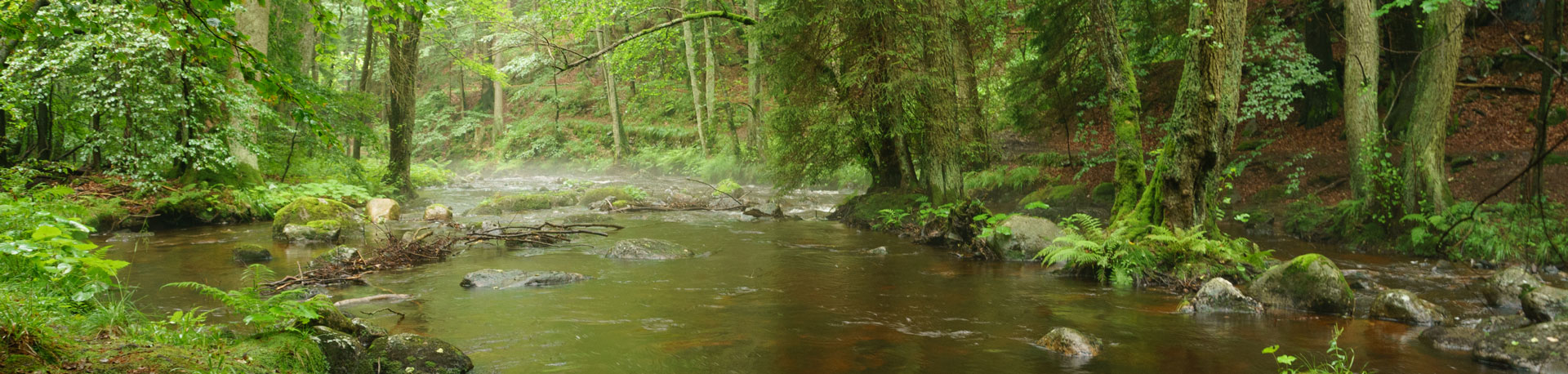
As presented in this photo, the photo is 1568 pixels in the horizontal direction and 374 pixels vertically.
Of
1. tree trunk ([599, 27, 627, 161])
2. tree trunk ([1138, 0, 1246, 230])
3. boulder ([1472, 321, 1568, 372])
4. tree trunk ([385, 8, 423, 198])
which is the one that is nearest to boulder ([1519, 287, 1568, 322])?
boulder ([1472, 321, 1568, 372])

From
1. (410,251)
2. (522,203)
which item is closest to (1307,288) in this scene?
(410,251)

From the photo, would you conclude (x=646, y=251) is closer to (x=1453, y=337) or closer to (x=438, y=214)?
(x=438, y=214)

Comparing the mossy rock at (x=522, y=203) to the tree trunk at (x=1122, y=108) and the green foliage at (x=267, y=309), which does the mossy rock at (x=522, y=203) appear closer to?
the tree trunk at (x=1122, y=108)

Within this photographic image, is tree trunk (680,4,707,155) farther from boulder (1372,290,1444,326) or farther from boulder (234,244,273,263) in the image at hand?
boulder (1372,290,1444,326)

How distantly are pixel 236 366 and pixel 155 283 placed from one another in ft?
18.1

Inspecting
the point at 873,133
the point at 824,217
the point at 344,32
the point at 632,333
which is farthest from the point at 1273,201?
the point at 344,32

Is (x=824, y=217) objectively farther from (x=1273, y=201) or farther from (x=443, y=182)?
(x=443, y=182)

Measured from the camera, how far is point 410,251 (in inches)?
382

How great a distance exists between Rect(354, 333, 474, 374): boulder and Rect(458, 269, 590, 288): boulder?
3.23 metres

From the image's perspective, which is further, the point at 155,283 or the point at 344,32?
the point at 344,32

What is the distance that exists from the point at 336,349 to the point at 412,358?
47cm

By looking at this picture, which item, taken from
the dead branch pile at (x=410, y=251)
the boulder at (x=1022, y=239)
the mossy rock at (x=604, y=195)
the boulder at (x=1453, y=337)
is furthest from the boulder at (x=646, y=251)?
the boulder at (x=1453, y=337)

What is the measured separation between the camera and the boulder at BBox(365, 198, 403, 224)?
46.3ft

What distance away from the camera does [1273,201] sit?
13.6 meters
